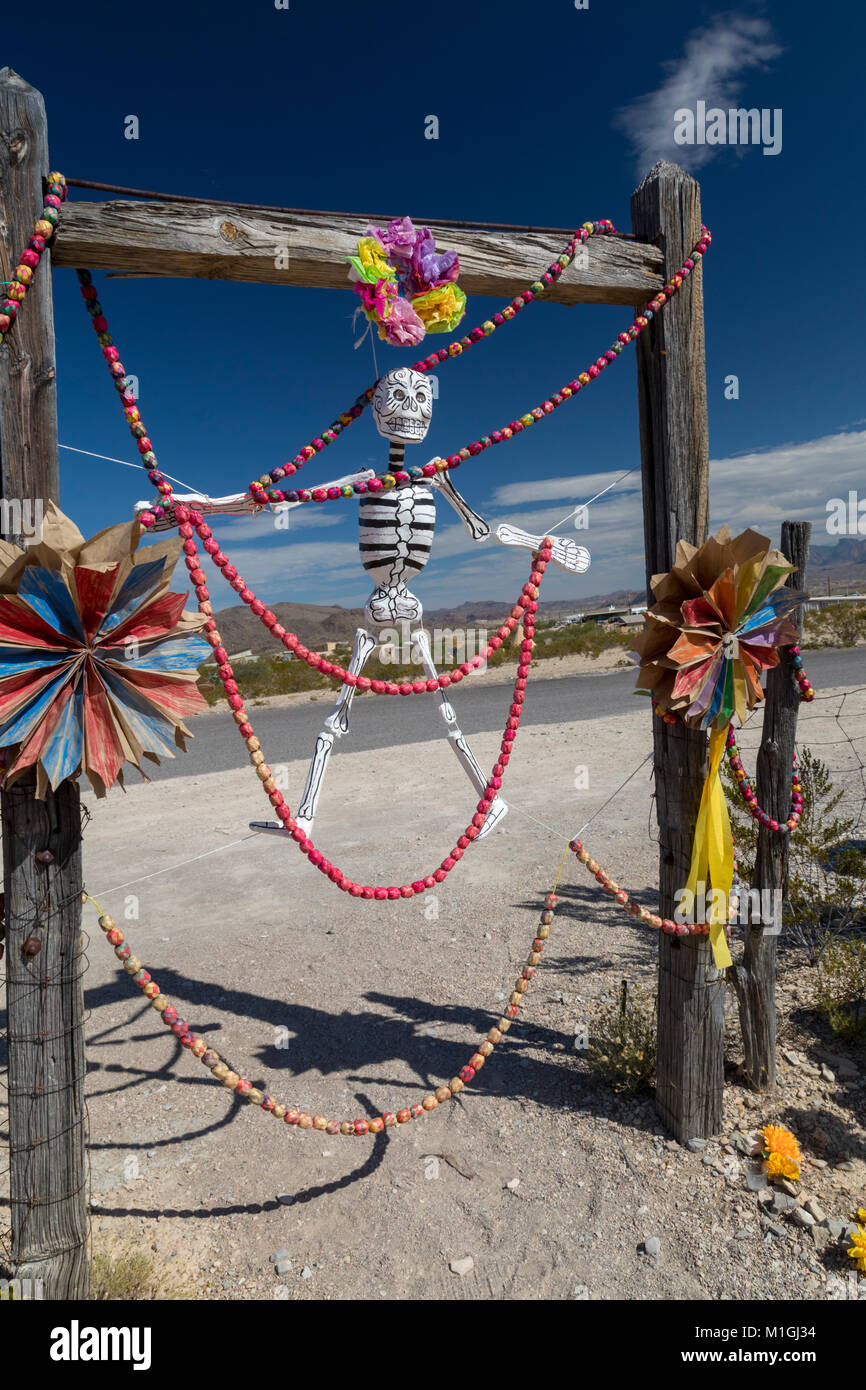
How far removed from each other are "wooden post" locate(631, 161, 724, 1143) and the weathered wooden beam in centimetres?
19

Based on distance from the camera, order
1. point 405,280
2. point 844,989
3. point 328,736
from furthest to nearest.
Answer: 1. point 844,989
2. point 328,736
3. point 405,280

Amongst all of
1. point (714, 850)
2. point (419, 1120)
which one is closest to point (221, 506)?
point (714, 850)

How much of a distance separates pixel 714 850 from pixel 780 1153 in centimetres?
118

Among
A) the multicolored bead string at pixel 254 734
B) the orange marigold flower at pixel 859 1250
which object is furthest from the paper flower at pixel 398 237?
the orange marigold flower at pixel 859 1250

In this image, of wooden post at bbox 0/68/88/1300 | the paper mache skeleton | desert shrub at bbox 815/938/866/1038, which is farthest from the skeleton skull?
desert shrub at bbox 815/938/866/1038

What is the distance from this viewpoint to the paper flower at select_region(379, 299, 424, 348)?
2827mm

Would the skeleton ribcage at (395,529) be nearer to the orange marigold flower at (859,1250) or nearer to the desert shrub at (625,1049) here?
the desert shrub at (625,1049)

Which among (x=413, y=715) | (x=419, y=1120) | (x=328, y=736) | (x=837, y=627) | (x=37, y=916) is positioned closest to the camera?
(x=37, y=916)

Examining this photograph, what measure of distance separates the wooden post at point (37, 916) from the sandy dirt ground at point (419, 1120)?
646mm

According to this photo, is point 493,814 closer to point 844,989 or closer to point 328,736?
point 328,736

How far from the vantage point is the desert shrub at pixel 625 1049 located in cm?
362

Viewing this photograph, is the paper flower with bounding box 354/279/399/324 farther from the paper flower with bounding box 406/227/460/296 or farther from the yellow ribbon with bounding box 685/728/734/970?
the yellow ribbon with bounding box 685/728/734/970

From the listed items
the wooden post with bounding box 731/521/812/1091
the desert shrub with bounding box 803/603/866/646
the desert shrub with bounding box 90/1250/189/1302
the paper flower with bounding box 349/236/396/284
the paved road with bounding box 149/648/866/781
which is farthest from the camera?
the desert shrub with bounding box 803/603/866/646

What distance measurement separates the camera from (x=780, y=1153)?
3070 millimetres
